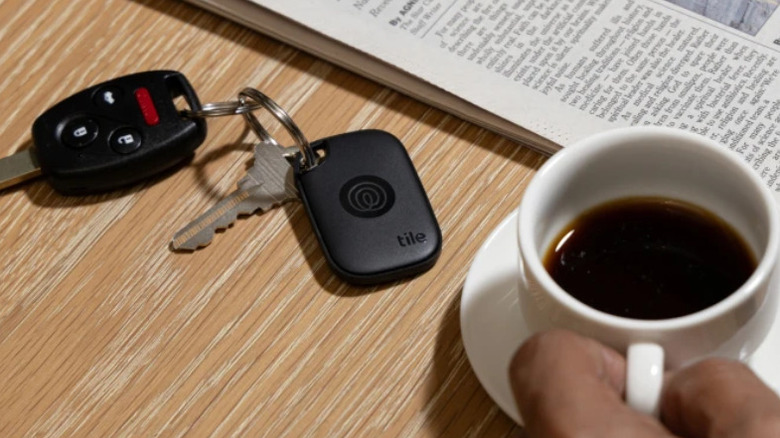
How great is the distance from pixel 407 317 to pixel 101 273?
0.58 feet

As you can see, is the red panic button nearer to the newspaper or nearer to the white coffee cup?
the newspaper

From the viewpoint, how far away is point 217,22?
0.67 m

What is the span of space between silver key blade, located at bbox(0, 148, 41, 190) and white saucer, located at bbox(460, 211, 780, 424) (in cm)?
27

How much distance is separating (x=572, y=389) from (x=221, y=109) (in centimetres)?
31

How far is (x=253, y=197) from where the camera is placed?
1.91 feet

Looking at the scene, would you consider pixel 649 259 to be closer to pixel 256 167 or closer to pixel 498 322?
pixel 498 322

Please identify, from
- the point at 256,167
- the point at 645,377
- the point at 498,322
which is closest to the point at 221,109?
the point at 256,167

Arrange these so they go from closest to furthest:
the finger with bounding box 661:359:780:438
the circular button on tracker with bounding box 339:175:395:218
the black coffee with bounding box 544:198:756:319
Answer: the finger with bounding box 661:359:780:438 → the black coffee with bounding box 544:198:756:319 → the circular button on tracker with bounding box 339:175:395:218

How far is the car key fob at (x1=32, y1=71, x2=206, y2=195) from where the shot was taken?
0.58 meters

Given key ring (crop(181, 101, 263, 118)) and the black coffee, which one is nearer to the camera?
the black coffee

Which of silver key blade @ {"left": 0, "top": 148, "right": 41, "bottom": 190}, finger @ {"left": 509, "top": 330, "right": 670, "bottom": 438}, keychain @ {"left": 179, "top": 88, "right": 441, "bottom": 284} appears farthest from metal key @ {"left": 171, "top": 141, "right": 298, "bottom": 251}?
finger @ {"left": 509, "top": 330, "right": 670, "bottom": 438}

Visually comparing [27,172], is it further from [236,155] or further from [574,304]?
[574,304]

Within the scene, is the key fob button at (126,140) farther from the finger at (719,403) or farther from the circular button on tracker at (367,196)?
the finger at (719,403)

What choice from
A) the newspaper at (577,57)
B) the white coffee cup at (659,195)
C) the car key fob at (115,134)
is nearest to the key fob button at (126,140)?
the car key fob at (115,134)
